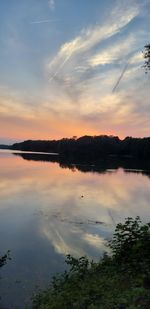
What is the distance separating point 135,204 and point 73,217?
987cm

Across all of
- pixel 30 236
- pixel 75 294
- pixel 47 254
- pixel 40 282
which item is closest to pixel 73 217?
pixel 30 236

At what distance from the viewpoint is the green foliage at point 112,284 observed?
31.0ft

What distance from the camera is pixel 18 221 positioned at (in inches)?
1086

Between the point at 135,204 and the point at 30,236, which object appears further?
the point at 135,204

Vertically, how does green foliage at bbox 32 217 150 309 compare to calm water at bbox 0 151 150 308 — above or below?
above

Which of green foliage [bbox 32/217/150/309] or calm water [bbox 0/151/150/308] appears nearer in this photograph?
green foliage [bbox 32/217/150/309]

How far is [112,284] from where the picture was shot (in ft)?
36.6

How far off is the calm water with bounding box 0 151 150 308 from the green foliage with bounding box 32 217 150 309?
1.94m

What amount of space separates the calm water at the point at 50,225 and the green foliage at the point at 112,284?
6.36 ft

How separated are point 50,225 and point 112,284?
16100 millimetres

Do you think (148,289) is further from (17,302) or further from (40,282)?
(40,282)

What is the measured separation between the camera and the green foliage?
31.0ft

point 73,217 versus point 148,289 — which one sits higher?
point 148,289

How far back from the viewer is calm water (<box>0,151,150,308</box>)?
620 inches
